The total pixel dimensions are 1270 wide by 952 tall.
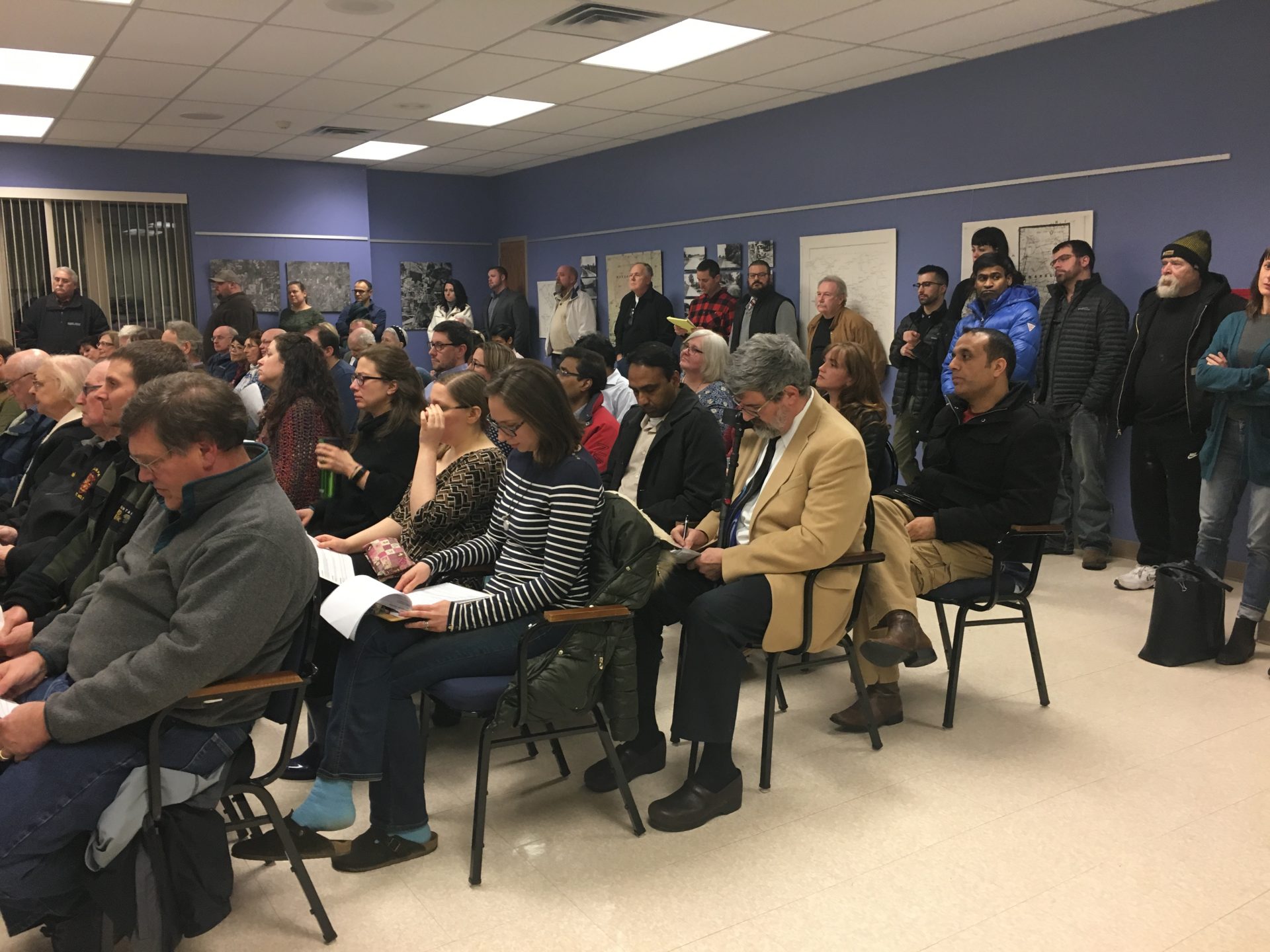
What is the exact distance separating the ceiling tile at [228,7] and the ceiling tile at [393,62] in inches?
30.6

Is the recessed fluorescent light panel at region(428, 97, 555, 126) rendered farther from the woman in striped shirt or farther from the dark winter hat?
the woman in striped shirt

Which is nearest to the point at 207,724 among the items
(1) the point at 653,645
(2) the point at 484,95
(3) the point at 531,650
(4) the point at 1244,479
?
(3) the point at 531,650

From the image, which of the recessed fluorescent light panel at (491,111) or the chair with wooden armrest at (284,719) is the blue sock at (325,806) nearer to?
the chair with wooden armrest at (284,719)

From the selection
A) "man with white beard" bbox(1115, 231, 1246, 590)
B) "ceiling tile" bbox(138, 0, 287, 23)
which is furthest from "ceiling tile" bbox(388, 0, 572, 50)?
"man with white beard" bbox(1115, 231, 1246, 590)

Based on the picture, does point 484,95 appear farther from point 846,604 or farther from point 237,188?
point 846,604

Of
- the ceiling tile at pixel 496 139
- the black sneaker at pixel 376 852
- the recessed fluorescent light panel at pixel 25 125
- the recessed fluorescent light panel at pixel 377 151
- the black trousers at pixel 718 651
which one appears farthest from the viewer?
the recessed fluorescent light panel at pixel 377 151

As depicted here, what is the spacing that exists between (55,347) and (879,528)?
842 centimetres

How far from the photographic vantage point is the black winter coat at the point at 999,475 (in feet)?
11.0

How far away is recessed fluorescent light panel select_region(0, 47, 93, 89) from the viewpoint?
6.34 m

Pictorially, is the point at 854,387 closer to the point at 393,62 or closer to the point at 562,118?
the point at 393,62

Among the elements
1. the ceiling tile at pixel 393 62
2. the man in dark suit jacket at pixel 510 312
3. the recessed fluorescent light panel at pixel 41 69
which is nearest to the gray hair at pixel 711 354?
the ceiling tile at pixel 393 62

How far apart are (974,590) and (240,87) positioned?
20.9ft

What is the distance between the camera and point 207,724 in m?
2.09

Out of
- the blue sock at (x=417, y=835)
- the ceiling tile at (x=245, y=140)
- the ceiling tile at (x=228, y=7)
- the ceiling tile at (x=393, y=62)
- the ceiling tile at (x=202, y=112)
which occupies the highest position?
the ceiling tile at (x=245, y=140)
